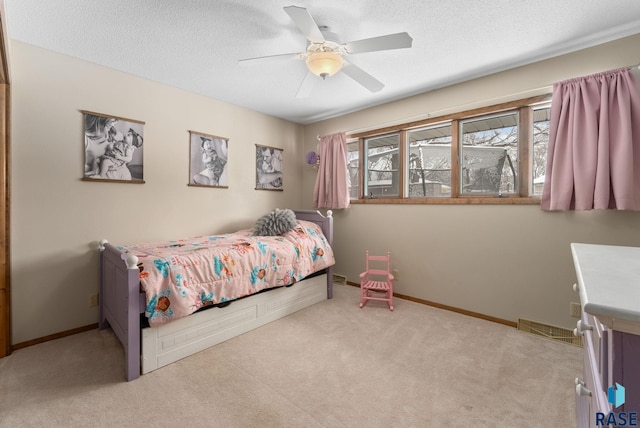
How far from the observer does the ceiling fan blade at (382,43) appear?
5.52ft

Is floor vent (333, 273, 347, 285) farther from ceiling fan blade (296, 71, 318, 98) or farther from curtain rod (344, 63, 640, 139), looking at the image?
ceiling fan blade (296, 71, 318, 98)

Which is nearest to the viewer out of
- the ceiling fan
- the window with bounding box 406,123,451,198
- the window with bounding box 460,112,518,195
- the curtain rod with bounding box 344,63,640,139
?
the ceiling fan

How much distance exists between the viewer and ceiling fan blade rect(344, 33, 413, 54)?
1683 mm

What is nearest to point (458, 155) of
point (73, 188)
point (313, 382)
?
point (313, 382)

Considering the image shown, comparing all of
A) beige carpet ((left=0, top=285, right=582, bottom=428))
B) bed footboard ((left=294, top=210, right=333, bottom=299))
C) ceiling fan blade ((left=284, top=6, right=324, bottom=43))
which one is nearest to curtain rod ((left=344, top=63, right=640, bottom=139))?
bed footboard ((left=294, top=210, right=333, bottom=299))

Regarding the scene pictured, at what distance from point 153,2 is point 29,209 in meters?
1.87

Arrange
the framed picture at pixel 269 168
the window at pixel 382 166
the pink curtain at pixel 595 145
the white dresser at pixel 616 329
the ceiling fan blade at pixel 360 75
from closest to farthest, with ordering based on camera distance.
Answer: the white dresser at pixel 616 329
the pink curtain at pixel 595 145
the ceiling fan blade at pixel 360 75
the window at pixel 382 166
the framed picture at pixel 269 168

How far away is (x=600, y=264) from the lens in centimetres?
96

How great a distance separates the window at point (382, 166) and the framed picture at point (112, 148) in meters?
2.63

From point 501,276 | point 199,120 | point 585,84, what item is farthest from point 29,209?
point 585,84

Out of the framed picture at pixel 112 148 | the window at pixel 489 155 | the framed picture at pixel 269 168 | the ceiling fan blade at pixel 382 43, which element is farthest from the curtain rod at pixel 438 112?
the framed picture at pixel 112 148

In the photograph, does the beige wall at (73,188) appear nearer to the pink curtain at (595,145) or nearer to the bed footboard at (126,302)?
the bed footboard at (126,302)

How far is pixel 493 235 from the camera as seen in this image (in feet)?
8.78

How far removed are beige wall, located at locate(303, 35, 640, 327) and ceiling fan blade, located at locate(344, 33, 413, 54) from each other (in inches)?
55.7
